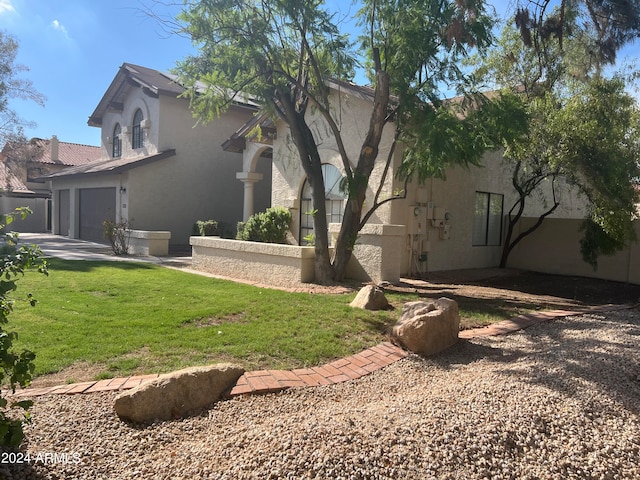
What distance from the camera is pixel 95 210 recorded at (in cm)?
2080

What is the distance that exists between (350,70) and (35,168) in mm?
24311

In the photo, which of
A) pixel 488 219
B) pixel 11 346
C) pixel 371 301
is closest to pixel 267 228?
pixel 371 301

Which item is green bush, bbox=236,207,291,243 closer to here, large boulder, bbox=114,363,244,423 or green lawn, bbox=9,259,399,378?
green lawn, bbox=9,259,399,378

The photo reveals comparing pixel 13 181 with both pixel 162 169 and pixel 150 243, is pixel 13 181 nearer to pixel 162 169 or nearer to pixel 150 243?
pixel 162 169

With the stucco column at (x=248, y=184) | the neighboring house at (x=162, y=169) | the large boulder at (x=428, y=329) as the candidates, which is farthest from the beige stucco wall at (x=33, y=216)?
the large boulder at (x=428, y=329)

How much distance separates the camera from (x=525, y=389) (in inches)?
157

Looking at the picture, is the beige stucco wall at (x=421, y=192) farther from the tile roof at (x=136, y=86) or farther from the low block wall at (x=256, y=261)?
the tile roof at (x=136, y=86)

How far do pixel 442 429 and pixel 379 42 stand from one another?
7.79m

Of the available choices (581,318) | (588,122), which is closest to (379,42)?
(588,122)

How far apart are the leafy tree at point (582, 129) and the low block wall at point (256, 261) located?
4.73 metres

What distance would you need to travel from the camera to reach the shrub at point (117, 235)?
14.6m

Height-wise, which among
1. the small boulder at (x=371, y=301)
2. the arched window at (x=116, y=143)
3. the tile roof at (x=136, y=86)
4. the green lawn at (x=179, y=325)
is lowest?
the green lawn at (x=179, y=325)

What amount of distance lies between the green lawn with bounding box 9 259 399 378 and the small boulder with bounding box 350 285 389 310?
0.67 ft

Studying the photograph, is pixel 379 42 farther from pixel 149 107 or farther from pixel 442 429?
pixel 149 107
